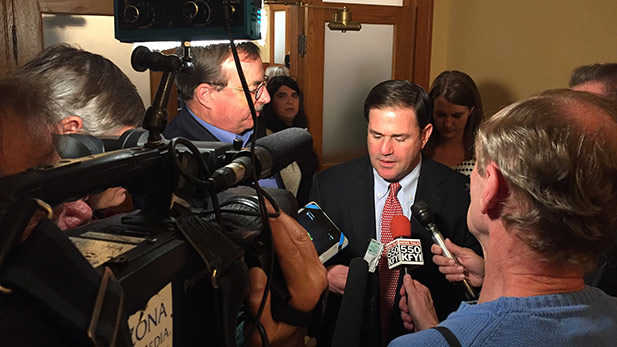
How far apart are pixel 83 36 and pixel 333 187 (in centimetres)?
140

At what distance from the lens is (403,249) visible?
4.93 feet

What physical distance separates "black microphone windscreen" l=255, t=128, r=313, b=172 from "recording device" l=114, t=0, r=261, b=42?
14cm

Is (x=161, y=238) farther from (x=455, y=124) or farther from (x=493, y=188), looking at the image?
(x=455, y=124)

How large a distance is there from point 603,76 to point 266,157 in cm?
161

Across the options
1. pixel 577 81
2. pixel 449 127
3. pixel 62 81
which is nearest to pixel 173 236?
pixel 62 81

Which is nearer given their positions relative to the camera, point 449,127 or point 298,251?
point 298,251

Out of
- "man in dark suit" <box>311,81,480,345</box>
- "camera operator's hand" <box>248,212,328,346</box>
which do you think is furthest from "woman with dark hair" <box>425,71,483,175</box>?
"camera operator's hand" <box>248,212,328,346</box>

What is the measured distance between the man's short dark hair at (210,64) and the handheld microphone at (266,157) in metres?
0.89

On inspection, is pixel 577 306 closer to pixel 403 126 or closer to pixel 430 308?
pixel 430 308

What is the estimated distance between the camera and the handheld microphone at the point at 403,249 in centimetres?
147

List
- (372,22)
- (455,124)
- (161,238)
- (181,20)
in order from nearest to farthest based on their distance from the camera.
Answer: (161,238) < (181,20) < (455,124) < (372,22)

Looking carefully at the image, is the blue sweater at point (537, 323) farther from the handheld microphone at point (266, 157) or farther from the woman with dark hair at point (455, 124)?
the woman with dark hair at point (455, 124)

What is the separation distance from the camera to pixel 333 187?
1911 mm

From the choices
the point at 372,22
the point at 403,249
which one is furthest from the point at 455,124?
the point at 403,249
